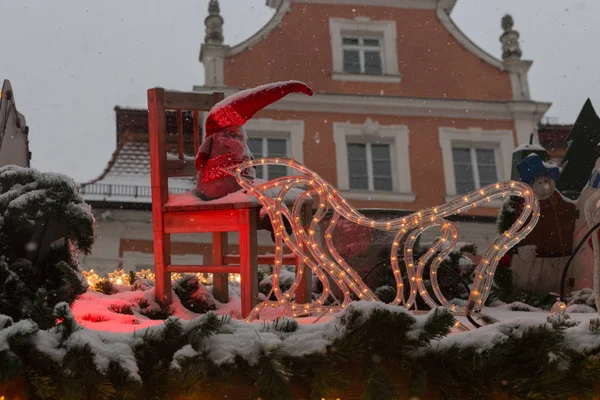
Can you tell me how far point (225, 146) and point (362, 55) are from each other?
28.8 feet

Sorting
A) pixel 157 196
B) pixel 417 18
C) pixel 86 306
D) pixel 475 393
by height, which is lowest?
pixel 475 393

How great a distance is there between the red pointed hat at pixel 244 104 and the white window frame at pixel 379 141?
24.1 feet

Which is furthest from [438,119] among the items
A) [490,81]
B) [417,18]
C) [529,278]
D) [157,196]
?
[157,196]

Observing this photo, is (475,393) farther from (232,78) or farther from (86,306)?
(232,78)

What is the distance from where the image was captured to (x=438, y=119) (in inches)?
432

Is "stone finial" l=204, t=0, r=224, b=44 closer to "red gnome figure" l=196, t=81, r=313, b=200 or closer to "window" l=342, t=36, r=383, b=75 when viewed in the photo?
"window" l=342, t=36, r=383, b=75

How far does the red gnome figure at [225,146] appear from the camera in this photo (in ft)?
9.39

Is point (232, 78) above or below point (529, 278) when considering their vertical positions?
above

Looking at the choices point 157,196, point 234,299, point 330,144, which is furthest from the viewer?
point 330,144

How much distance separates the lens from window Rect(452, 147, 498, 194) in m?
10.7

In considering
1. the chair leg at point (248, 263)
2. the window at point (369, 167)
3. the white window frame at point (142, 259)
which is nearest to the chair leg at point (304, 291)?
the chair leg at point (248, 263)

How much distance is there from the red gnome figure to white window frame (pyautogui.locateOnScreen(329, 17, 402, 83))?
817cm

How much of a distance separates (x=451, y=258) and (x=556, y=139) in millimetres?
8806

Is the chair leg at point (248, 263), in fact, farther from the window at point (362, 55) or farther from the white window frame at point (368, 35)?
the window at point (362, 55)
